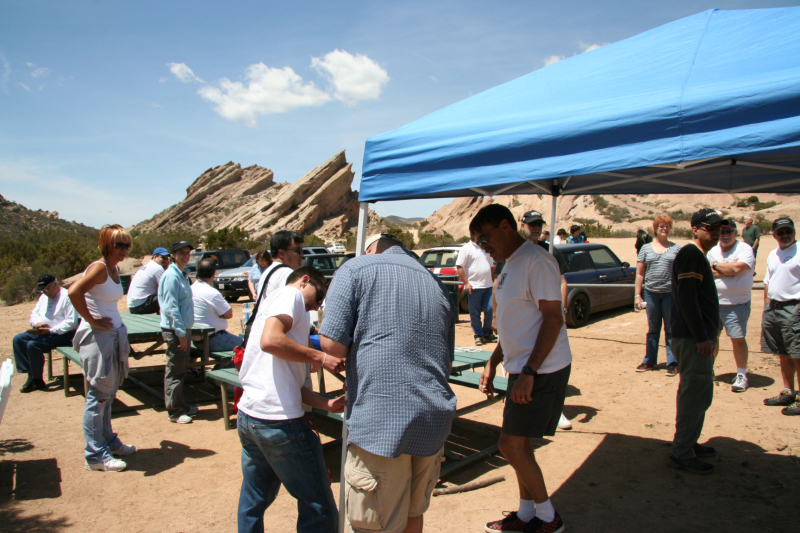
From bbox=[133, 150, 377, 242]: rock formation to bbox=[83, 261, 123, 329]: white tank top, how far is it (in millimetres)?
55467

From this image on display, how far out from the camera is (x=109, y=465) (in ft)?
12.8

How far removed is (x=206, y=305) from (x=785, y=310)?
229 inches

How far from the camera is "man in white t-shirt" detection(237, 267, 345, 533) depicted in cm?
217

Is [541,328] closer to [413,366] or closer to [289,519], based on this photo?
[413,366]

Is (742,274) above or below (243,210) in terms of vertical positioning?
below

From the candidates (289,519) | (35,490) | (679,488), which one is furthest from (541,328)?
(35,490)

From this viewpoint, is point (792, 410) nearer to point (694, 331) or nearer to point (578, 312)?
point (694, 331)

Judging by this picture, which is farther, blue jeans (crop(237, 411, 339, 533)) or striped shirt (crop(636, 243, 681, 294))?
striped shirt (crop(636, 243, 681, 294))

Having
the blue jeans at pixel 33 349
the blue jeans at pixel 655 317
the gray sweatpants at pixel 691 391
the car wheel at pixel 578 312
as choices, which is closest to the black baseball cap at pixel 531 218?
the gray sweatpants at pixel 691 391

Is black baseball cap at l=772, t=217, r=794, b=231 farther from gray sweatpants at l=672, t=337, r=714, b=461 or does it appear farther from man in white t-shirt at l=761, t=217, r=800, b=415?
gray sweatpants at l=672, t=337, r=714, b=461

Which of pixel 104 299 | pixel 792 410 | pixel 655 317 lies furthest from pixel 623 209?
pixel 104 299

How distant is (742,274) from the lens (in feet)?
16.7

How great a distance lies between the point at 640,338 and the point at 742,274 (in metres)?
3.19

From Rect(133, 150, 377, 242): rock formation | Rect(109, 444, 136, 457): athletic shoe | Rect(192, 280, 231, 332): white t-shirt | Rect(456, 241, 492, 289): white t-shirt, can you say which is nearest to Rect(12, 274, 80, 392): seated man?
Rect(192, 280, 231, 332): white t-shirt
